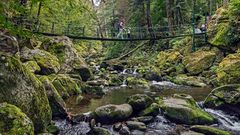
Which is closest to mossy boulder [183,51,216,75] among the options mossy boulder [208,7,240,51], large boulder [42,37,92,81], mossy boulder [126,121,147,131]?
mossy boulder [208,7,240,51]

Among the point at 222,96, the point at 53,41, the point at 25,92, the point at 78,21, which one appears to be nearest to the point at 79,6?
the point at 78,21

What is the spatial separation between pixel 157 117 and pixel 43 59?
582 cm

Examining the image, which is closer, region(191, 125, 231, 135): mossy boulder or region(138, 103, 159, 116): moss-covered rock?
region(191, 125, 231, 135): mossy boulder

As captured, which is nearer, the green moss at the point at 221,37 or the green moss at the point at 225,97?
the green moss at the point at 225,97

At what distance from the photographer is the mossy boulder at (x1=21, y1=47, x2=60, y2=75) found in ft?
39.1

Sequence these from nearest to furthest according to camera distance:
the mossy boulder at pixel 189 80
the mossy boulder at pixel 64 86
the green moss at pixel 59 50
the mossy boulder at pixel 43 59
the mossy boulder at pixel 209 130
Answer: the mossy boulder at pixel 209 130
the mossy boulder at pixel 64 86
the mossy boulder at pixel 43 59
the mossy boulder at pixel 189 80
the green moss at pixel 59 50

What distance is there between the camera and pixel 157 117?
835cm

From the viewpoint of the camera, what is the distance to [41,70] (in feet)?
38.9

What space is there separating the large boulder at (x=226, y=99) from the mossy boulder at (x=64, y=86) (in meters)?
4.59

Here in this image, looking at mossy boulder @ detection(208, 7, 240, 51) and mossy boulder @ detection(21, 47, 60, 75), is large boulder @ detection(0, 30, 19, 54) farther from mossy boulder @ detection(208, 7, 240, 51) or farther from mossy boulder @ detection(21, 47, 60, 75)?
mossy boulder @ detection(208, 7, 240, 51)

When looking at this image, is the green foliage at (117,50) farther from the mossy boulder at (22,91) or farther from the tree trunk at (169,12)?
the mossy boulder at (22,91)

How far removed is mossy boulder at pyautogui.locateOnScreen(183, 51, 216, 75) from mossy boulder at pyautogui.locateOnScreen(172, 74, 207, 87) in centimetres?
73

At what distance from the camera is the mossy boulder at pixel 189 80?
44.0 ft

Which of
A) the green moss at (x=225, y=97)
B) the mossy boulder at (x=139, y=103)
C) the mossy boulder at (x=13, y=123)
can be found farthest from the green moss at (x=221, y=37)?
the mossy boulder at (x=13, y=123)
